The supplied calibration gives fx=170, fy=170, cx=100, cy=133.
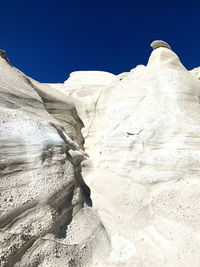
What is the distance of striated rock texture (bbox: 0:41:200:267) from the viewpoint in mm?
1975

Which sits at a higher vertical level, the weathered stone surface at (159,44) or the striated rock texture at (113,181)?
the weathered stone surface at (159,44)

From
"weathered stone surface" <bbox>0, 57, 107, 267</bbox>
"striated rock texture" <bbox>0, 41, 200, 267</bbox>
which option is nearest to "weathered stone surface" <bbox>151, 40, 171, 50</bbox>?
"striated rock texture" <bbox>0, 41, 200, 267</bbox>

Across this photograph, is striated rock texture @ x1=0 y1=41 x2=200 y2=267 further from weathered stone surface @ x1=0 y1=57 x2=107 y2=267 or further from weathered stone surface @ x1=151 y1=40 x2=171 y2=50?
weathered stone surface @ x1=151 y1=40 x2=171 y2=50

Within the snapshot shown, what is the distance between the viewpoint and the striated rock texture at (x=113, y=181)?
1.97 meters

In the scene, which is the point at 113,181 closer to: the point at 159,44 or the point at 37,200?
the point at 37,200

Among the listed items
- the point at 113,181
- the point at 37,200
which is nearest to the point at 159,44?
the point at 113,181

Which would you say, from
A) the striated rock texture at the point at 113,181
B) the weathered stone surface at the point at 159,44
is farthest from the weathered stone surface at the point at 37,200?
the weathered stone surface at the point at 159,44

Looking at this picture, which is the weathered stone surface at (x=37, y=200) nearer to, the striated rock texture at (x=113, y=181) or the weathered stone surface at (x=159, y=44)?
the striated rock texture at (x=113, y=181)

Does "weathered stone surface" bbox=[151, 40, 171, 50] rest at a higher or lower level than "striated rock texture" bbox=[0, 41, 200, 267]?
higher

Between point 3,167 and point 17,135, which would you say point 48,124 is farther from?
point 3,167

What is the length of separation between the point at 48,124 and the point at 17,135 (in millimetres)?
717

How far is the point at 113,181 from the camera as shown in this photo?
3520 mm

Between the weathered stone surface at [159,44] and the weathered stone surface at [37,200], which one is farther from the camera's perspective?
the weathered stone surface at [159,44]

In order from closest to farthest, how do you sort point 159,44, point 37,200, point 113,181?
point 37,200
point 113,181
point 159,44
